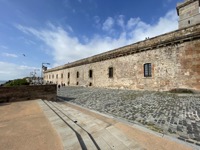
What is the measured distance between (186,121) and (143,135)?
5.77 feet

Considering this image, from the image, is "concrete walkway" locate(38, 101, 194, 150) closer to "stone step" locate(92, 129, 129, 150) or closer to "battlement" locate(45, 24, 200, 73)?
"stone step" locate(92, 129, 129, 150)

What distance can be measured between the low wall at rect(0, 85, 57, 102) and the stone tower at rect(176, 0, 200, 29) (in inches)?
827

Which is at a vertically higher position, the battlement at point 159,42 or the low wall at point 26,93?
the battlement at point 159,42

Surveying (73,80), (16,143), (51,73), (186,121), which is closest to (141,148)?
(186,121)

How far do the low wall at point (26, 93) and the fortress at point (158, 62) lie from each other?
844cm

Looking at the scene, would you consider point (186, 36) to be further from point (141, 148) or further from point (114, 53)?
point (141, 148)

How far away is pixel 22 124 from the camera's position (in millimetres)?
3381

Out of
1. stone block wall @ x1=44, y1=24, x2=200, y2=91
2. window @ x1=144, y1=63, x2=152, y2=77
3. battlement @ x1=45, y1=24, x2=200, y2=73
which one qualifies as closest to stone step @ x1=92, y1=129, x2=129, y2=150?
stone block wall @ x1=44, y1=24, x2=200, y2=91

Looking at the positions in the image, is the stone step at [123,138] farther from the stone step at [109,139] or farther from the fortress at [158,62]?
the fortress at [158,62]

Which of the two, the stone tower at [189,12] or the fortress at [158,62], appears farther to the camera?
the stone tower at [189,12]

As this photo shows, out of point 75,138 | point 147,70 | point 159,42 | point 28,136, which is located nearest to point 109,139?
point 75,138

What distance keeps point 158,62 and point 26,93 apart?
35.8 ft

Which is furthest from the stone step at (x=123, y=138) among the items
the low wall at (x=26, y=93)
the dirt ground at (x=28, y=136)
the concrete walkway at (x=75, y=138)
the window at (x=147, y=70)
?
the window at (x=147, y=70)

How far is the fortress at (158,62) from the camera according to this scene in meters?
9.14
